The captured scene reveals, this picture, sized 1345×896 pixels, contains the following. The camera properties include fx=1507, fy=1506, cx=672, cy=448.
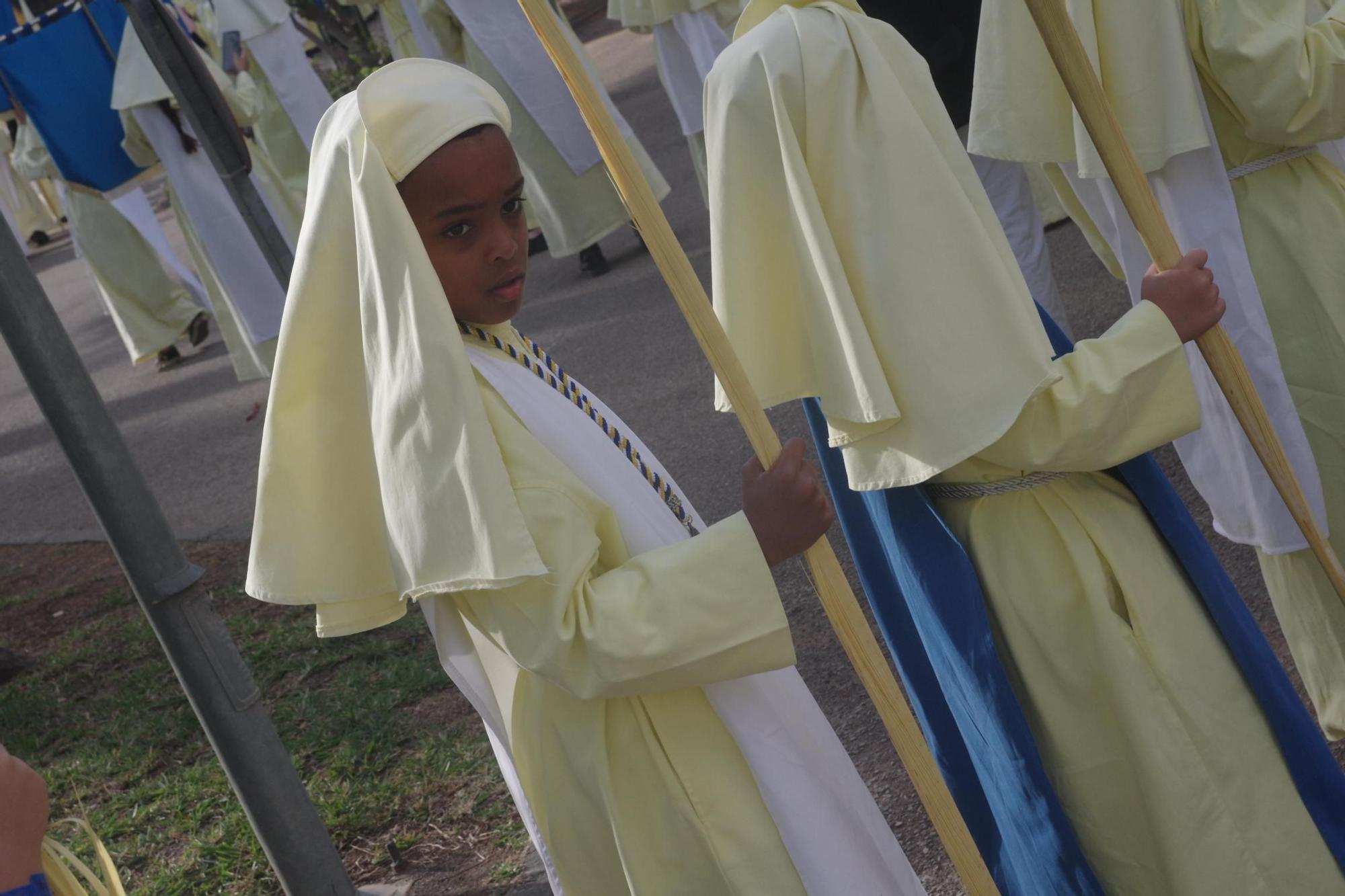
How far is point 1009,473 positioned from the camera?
89.6 inches

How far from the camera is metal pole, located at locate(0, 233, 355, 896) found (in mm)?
3139

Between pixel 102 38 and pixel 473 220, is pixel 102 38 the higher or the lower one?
the lower one

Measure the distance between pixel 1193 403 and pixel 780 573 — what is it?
2670 mm

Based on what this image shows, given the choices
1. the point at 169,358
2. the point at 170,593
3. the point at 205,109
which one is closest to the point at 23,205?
the point at 169,358

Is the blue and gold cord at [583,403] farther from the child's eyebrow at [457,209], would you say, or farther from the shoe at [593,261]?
the shoe at [593,261]

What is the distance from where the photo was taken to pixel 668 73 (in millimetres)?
7832

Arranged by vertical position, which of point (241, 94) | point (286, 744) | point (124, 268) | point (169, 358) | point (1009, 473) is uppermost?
point (1009, 473)

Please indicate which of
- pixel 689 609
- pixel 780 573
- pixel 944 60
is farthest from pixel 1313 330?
pixel 780 573

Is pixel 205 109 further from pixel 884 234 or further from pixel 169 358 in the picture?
pixel 169 358

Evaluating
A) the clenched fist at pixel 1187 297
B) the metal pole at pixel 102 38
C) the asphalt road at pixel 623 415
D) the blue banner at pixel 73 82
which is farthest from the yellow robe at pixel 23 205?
the clenched fist at pixel 1187 297

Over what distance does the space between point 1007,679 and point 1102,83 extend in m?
1.25

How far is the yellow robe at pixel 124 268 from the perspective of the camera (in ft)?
31.3

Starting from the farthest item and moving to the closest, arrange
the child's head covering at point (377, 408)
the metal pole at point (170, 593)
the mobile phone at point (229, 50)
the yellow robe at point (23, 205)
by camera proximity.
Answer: the yellow robe at point (23, 205) → the mobile phone at point (229, 50) → the metal pole at point (170, 593) → the child's head covering at point (377, 408)

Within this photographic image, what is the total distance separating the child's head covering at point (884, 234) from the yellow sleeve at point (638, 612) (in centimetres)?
32
